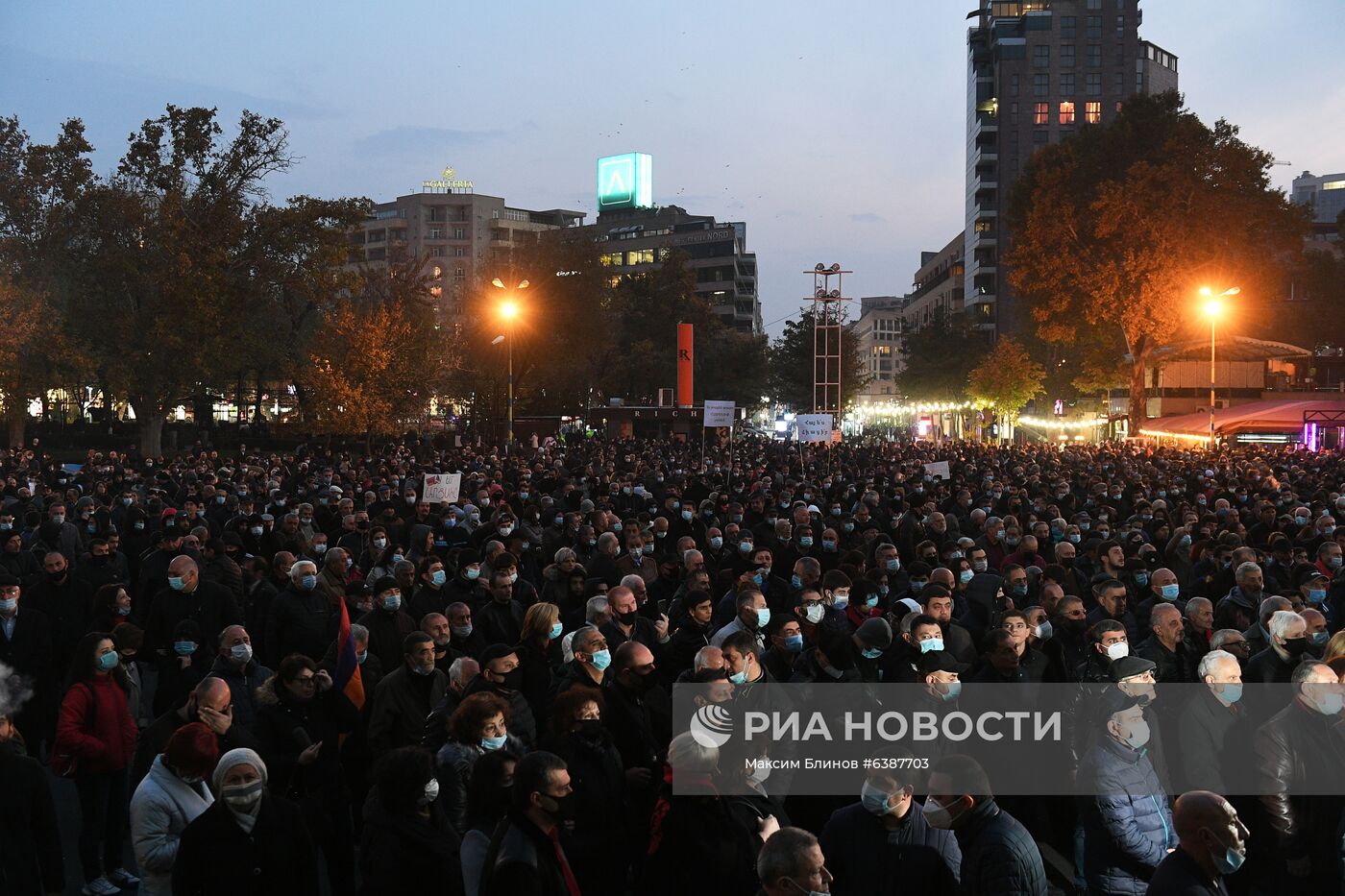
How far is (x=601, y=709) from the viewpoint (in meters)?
5.24

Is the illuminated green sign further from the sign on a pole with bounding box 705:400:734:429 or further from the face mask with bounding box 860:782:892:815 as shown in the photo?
the face mask with bounding box 860:782:892:815

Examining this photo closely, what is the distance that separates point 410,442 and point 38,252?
15033mm

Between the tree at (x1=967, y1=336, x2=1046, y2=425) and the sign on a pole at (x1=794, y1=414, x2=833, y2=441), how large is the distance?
42878 mm

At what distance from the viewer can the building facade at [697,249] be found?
120688 mm

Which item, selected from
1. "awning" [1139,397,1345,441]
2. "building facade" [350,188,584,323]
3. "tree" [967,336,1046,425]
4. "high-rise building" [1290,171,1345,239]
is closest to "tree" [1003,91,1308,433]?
"awning" [1139,397,1345,441]

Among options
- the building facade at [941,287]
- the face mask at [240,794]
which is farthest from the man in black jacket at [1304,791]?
the building facade at [941,287]

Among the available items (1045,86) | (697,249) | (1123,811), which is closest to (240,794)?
(1123,811)

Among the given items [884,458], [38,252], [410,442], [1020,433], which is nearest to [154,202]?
[38,252]

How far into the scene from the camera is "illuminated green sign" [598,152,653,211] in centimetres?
14000

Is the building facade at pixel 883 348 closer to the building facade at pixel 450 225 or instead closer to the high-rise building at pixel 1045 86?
the building facade at pixel 450 225

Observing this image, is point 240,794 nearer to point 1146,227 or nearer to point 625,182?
point 1146,227

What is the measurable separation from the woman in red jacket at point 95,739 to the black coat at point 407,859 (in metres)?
2.69

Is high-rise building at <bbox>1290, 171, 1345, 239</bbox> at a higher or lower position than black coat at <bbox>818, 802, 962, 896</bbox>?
higher

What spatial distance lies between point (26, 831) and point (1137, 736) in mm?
4730
